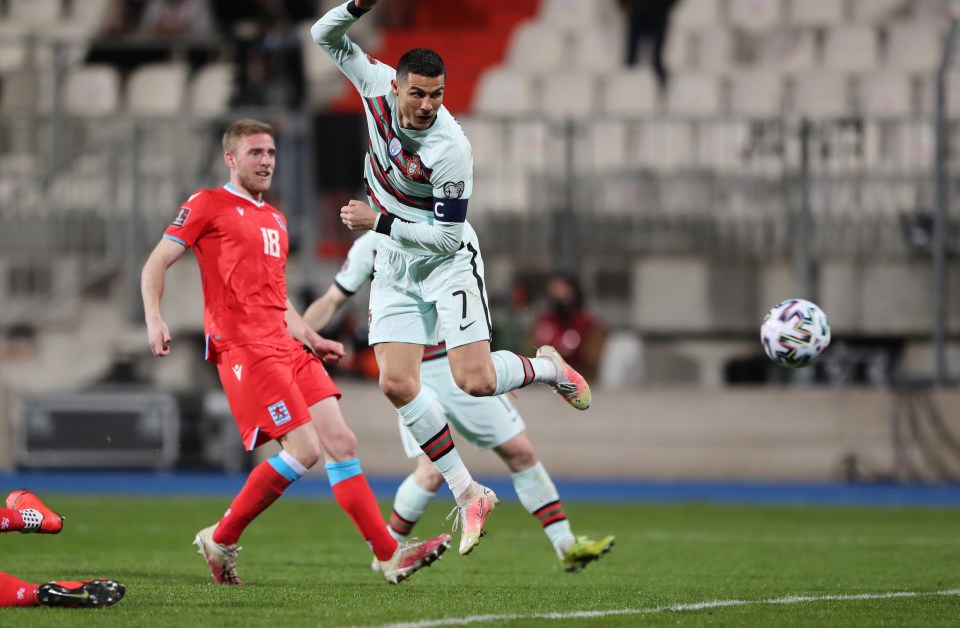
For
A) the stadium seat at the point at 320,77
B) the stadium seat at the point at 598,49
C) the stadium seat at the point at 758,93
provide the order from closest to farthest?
1. the stadium seat at the point at 758,93
2. the stadium seat at the point at 598,49
3. the stadium seat at the point at 320,77

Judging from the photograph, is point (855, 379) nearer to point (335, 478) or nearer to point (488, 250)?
point (488, 250)

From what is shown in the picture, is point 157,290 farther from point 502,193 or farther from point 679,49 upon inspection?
point 679,49

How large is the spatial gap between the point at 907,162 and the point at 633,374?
3.66 m

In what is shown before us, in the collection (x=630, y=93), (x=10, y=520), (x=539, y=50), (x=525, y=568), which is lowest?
(x=525, y=568)

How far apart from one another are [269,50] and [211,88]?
132 cm

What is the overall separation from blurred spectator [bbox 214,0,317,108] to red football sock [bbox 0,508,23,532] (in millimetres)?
13037

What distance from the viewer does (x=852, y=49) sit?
62.3 ft

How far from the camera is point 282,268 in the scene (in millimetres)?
7980

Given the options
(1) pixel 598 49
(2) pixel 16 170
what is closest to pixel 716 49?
(1) pixel 598 49

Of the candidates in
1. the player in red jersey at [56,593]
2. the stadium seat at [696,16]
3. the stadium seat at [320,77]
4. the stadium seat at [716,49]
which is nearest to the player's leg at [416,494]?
the player in red jersey at [56,593]

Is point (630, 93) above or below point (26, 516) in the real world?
above

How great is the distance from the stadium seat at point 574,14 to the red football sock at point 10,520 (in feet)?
50.7

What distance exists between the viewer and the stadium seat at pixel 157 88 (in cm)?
2058

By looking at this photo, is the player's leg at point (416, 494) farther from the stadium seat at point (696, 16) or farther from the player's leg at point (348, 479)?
the stadium seat at point (696, 16)
